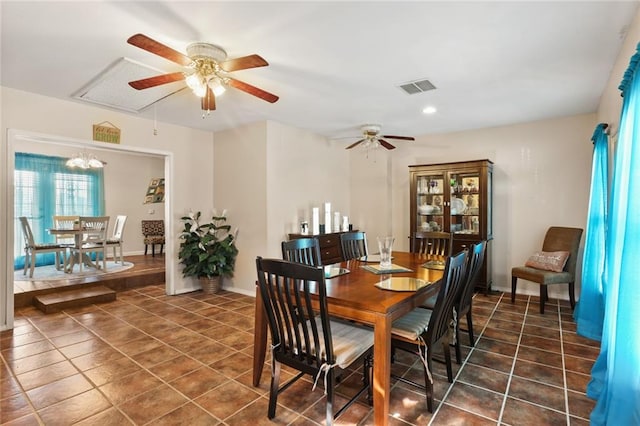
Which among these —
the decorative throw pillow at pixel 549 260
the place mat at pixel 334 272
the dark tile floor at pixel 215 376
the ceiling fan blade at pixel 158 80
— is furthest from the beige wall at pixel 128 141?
the decorative throw pillow at pixel 549 260

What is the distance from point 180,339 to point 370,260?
77.8 inches

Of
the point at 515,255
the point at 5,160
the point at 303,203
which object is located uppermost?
the point at 5,160

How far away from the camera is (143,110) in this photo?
3957 millimetres

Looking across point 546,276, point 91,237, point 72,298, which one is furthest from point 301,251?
point 91,237

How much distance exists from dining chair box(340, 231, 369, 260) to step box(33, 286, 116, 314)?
3299 mm

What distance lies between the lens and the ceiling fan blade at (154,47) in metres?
1.75

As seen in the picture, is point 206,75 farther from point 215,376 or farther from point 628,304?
point 628,304

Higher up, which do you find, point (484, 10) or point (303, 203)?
point (484, 10)

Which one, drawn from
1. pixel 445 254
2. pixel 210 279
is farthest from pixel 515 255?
pixel 210 279

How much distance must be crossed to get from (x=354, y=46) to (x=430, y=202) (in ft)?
10.7

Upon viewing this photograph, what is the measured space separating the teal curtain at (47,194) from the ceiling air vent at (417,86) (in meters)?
7.09

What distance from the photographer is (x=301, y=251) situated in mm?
2639

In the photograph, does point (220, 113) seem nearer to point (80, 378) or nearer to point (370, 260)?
point (370, 260)

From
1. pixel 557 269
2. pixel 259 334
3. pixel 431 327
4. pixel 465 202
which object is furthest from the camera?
pixel 465 202
